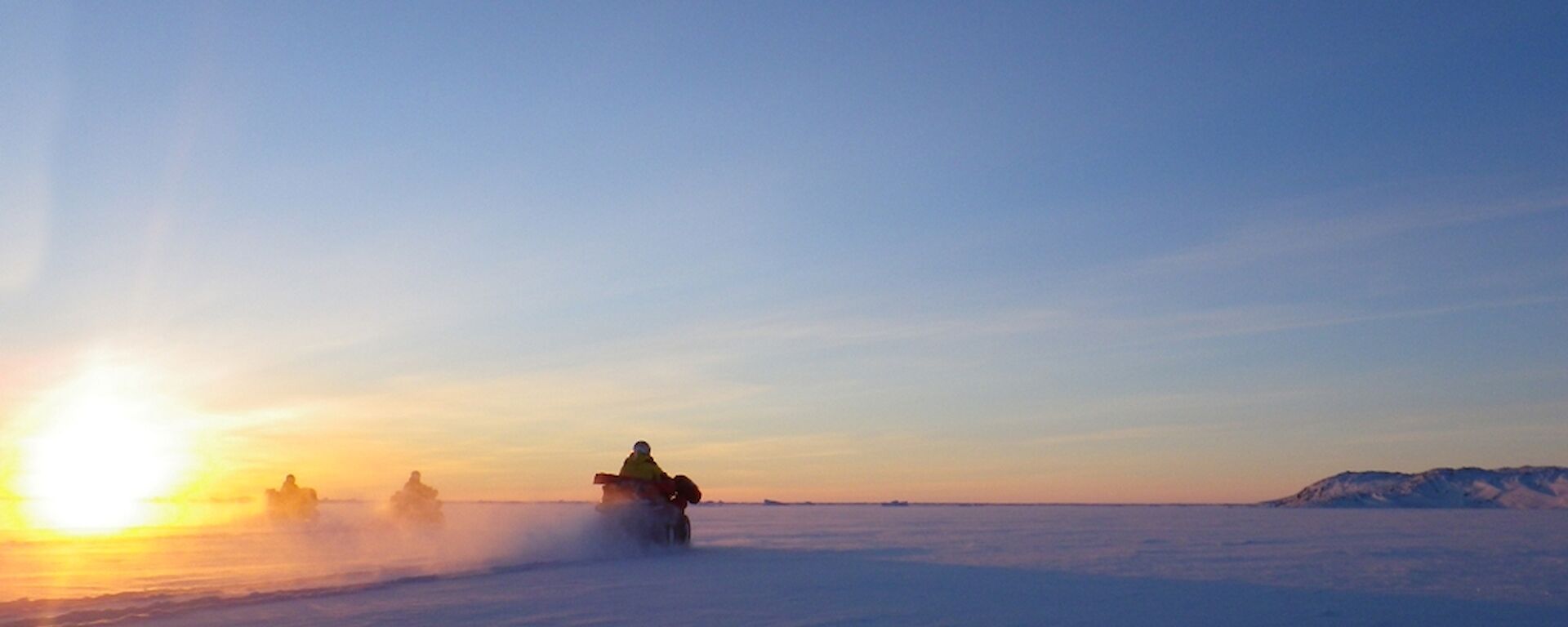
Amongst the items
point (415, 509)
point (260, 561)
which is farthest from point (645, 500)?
point (415, 509)

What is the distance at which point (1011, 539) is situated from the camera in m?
29.0

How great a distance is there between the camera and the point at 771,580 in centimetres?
1673

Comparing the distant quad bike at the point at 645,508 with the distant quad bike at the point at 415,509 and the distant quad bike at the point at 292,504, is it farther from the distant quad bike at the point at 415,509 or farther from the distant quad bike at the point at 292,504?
the distant quad bike at the point at 292,504

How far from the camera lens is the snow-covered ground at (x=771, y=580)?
481 inches

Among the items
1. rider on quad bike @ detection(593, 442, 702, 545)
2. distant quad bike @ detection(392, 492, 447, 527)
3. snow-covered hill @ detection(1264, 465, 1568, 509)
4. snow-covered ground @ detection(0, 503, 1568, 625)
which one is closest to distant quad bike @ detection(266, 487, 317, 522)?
distant quad bike @ detection(392, 492, 447, 527)

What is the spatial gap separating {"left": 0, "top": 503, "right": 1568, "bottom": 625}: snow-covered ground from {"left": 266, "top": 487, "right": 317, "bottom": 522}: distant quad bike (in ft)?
63.3

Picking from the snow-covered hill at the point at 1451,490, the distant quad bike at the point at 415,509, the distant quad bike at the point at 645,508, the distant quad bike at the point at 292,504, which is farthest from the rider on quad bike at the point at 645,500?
the snow-covered hill at the point at 1451,490

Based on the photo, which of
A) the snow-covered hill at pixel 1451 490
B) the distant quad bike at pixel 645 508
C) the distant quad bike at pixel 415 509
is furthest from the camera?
the snow-covered hill at pixel 1451 490

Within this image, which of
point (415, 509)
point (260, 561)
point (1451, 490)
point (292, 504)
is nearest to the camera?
point (260, 561)

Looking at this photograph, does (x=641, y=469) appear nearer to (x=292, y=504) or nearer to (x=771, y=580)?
(x=771, y=580)

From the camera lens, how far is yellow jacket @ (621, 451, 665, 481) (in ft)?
81.1

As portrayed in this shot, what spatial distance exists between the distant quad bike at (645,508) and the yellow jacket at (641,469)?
9 centimetres

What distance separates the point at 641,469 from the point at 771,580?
854cm

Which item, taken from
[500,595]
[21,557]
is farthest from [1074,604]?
[21,557]
